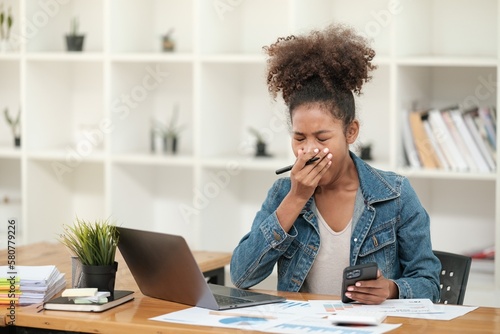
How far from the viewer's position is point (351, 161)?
8.36 ft

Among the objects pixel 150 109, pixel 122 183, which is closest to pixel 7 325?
pixel 122 183

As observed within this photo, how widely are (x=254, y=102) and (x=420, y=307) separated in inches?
88.1

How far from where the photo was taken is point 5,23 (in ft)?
15.1

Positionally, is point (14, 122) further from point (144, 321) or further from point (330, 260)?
point (144, 321)

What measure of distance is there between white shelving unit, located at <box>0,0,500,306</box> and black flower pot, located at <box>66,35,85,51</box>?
0.34 feet

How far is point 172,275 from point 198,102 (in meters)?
1.83

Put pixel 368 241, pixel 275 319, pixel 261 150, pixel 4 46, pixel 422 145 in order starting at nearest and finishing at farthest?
pixel 275 319 → pixel 368 241 → pixel 422 145 → pixel 261 150 → pixel 4 46

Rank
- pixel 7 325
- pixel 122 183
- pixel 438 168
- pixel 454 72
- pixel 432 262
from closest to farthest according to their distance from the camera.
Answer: pixel 7 325
pixel 432 262
pixel 438 168
pixel 454 72
pixel 122 183

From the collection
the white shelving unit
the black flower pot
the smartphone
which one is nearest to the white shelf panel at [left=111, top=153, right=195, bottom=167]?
the white shelving unit

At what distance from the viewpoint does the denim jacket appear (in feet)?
7.86

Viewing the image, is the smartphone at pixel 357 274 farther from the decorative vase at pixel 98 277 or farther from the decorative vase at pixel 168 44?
the decorative vase at pixel 168 44

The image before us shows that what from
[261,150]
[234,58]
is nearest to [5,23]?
[234,58]

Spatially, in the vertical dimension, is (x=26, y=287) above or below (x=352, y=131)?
below

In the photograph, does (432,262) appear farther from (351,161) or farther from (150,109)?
(150,109)
